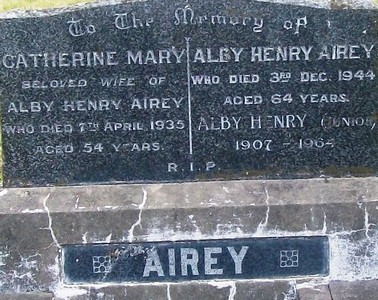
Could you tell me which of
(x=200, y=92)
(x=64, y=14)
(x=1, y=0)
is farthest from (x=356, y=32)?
(x=1, y=0)

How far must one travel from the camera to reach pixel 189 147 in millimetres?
3547

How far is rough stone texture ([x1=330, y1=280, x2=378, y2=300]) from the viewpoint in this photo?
3.33m

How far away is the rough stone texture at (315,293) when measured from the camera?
336cm

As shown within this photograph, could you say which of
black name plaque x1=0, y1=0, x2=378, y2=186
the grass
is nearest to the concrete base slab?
black name plaque x1=0, y1=0, x2=378, y2=186

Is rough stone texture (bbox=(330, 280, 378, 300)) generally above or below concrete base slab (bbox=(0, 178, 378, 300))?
below

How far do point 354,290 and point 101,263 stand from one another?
1.15 metres

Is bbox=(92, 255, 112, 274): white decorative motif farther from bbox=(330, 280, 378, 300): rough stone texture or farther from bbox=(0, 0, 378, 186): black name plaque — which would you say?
bbox=(330, 280, 378, 300): rough stone texture

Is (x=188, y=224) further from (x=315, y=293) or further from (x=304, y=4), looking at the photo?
(x=304, y=4)

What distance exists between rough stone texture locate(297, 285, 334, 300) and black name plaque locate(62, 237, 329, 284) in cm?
7

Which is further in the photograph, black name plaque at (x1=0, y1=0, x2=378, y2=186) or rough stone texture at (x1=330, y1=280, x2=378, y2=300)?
black name plaque at (x1=0, y1=0, x2=378, y2=186)

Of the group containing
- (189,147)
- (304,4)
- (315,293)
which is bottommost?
(315,293)

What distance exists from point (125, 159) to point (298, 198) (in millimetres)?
827

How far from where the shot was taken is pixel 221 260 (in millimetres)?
3447

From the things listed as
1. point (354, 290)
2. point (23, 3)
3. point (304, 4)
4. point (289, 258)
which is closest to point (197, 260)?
point (289, 258)
